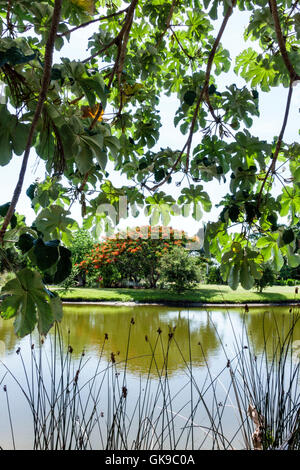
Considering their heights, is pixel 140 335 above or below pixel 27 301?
below

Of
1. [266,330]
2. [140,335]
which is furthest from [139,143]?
[266,330]

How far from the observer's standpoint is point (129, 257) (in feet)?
43.8

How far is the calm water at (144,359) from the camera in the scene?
216 centimetres

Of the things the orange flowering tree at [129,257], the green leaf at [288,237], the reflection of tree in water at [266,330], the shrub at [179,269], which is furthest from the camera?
the orange flowering tree at [129,257]

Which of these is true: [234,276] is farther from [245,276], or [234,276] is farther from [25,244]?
[25,244]

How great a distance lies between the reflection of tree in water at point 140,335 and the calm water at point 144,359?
11 mm

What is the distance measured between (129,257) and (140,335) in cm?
696

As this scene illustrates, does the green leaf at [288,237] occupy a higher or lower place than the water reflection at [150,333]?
higher

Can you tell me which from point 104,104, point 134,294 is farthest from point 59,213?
point 134,294

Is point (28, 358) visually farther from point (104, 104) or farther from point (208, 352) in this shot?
point (104, 104)

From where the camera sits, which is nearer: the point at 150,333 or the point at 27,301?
the point at 27,301

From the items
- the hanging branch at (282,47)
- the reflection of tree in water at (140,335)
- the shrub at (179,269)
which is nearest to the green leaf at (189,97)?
the hanging branch at (282,47)

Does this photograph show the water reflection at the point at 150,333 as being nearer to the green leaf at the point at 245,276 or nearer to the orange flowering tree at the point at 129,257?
the green leaf at the point at 245,276
